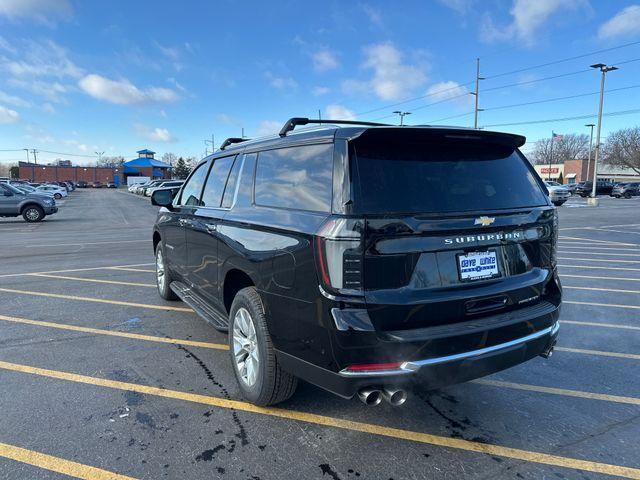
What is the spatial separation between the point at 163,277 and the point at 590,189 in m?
52.8

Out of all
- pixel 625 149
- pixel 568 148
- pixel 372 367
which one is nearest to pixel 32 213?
pixel 372 367

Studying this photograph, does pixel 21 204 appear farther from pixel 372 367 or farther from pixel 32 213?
pixel 372 367

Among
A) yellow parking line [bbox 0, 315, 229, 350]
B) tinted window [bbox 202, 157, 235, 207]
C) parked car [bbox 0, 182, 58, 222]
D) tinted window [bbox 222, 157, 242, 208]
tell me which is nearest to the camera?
tinted window [bbox 222, 157, 242, 208]

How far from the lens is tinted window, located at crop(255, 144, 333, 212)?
107 inches

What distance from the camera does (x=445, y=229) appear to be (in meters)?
2.58

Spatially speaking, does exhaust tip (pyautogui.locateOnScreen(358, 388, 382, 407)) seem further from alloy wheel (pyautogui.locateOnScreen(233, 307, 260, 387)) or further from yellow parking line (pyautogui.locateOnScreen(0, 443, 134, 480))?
yellow parking line (pyautogui.locateOnScreen(0, 443, 134, 480))

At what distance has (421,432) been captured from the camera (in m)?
2.97

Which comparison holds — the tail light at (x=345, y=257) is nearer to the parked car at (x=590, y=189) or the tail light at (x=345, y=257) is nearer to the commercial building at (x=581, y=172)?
the parked car at (x=590, y=189)

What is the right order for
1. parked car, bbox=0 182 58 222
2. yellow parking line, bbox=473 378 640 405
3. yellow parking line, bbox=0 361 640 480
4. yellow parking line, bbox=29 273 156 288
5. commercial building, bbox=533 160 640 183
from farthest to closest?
1. commercial building, bbox=533 160 640 183
2. parked car, bbox=0 182 58 222
3. yellow parking line, bbox=29 273 156 288
4. yellow parking line, bbox=473 378 640 405
5. yellow parking line, bbox=0 361 640 480

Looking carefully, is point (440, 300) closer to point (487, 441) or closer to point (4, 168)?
point (487, 441)

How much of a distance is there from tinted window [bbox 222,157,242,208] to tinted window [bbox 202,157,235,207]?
0.34 feet

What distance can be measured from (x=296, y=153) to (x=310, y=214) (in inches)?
23.9

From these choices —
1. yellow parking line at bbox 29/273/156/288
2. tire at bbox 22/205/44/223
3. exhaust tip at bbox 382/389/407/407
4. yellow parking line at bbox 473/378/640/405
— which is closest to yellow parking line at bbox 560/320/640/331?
yellow parking line at bbox 473/378/640/405

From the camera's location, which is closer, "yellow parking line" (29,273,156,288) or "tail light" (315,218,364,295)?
"tail light" (315,218,364,295)
